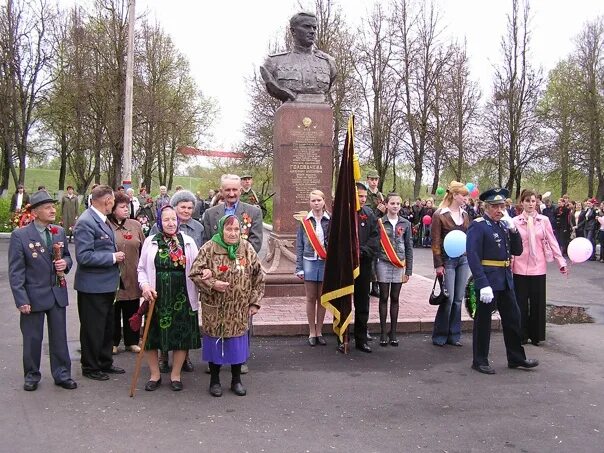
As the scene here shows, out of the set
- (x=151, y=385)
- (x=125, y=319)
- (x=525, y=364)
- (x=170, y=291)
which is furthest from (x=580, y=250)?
(x=125, y=319)

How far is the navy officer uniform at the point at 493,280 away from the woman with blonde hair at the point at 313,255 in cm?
172

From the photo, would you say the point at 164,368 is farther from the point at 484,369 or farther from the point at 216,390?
the point at 484,369

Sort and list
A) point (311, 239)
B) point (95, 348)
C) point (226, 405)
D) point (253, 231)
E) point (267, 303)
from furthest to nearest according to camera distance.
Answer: point (267, 303) → point (311, 239) → point (253, 231) → point (95, 348) → point (226, 405)

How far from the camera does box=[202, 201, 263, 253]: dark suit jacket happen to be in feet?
20.6

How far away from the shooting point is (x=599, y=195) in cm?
3662

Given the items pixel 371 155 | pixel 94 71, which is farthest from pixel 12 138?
pixel 371 155

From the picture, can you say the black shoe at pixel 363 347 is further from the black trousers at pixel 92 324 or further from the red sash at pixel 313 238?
the black trousers at pixel 92 324

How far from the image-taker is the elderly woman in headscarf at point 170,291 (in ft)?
17.4

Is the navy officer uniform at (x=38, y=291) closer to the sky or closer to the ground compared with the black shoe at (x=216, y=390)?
closer to the sky

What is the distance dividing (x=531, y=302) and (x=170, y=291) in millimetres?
4371

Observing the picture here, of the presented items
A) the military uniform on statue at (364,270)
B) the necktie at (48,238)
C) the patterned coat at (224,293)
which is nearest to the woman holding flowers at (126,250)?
the necktie at (48,238)

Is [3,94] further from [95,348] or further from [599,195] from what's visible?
[599,195]

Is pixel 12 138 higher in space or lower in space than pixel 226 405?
higher

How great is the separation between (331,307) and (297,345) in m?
0.73
